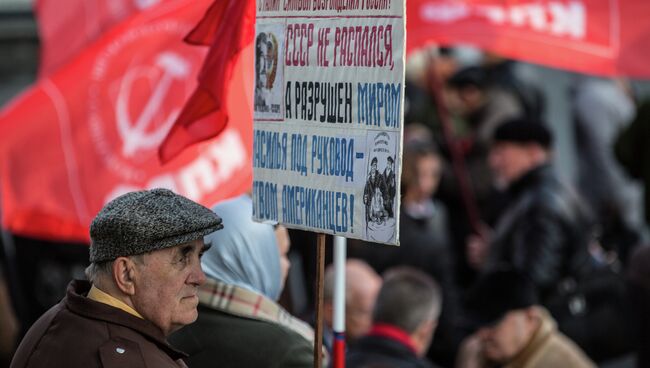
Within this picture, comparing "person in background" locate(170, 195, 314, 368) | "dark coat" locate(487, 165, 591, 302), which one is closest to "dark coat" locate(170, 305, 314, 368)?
"person in background" locate(170, 195, 314, 368)

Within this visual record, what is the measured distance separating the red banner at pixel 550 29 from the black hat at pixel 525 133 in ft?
3.74

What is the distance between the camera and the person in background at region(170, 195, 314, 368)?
13.7ft

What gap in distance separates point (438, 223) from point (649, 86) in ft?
9.22

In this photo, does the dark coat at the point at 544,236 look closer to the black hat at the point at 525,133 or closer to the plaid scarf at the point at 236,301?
the black hat at the point at 525,133

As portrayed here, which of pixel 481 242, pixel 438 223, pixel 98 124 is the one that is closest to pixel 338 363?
pixel 98 124

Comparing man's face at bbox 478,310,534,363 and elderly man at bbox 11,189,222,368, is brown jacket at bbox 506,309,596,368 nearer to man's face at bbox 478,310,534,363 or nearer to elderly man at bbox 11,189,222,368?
man's face at bbox 478,310,534,363

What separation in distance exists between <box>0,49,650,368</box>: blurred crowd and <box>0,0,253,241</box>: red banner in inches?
28.8

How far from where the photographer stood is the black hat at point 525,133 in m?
7.80

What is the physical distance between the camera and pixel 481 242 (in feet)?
27.6

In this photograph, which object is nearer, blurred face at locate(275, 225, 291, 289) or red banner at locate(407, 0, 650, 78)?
blurred face at locate(275, 225, 291, 289)

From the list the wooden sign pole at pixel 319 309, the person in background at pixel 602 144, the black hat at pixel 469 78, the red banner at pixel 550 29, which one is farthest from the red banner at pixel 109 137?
the person in background at pixel 602 144

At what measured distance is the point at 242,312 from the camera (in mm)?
4219

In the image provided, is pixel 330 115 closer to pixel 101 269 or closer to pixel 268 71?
pixel 268 71

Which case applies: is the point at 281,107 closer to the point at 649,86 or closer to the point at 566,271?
the point at 566,271
